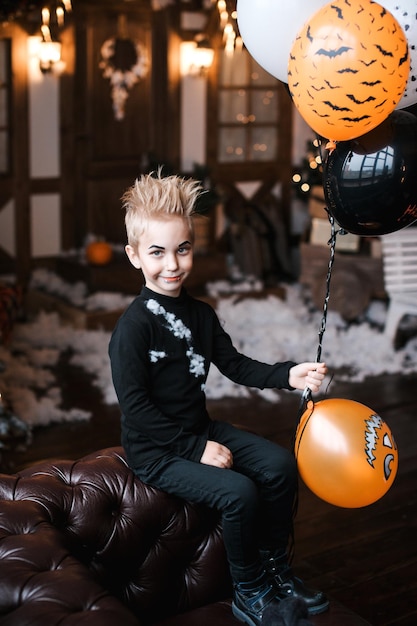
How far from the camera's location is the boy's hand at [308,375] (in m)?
2.48

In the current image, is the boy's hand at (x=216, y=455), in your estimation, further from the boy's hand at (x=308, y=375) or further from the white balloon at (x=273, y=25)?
the white balloon at (x=273, y=25)

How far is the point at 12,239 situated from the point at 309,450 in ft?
16.6

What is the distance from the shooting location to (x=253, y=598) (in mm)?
2336

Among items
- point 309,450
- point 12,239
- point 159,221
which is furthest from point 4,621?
point 12,239

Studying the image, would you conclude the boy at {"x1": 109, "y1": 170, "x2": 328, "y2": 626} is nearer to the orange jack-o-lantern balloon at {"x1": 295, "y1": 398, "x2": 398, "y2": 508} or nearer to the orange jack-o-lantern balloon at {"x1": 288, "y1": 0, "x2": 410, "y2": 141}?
the orange jack-o-lantern balloon at {"x1": 295, "y1": 398, "x2": 398, "y2": 508}

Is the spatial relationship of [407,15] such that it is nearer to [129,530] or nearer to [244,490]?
[244,490]

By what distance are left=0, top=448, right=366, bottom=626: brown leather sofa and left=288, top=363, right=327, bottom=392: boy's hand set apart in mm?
438

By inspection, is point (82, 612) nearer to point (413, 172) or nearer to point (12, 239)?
point (413, 172)

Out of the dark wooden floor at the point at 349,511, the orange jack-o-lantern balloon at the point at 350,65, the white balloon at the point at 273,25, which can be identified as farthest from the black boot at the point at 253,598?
the white balloon at the point at 273,25

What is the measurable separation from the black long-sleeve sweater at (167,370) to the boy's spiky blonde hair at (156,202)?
0.21 meters

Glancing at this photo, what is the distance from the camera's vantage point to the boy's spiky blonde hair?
7.95 ft

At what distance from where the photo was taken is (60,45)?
22.2ft

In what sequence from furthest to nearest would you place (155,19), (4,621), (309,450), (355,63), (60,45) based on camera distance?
(155,19), (60,45), (309,450), (355,63), (4,621)

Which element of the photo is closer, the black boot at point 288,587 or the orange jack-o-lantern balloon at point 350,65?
the orange jack-o-lantern balloon at point 350,65
